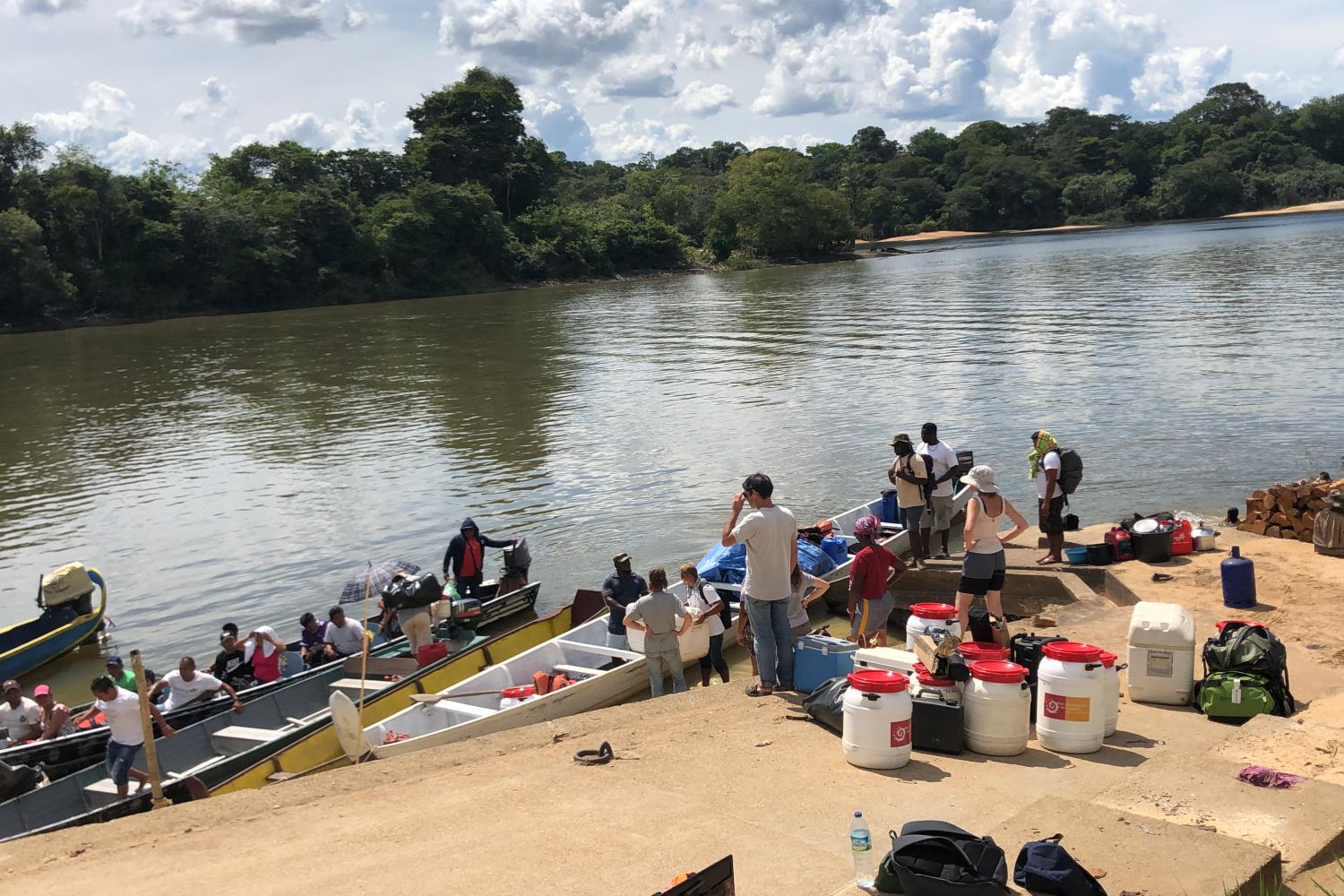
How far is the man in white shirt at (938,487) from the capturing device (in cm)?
1545

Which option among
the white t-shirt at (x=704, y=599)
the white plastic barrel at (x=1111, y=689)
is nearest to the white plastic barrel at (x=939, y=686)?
the white plastic barrel at (x=1111, y=689)

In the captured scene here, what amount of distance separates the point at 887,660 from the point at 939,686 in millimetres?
713

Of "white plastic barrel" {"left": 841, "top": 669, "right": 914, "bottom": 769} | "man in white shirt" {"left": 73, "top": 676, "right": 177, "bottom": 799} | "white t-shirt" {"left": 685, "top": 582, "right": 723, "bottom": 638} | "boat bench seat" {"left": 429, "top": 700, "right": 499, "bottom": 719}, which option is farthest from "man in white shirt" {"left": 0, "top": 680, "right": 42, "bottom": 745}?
"white plastic barrel" {"left": 841, "top": 669, "right": 914, "bottom": 769}

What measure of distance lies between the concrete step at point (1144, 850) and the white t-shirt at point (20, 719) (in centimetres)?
1049

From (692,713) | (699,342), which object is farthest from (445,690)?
(699,342)

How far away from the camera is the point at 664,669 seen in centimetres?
1177

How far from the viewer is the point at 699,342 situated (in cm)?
4897

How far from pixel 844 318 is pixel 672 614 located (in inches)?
1775

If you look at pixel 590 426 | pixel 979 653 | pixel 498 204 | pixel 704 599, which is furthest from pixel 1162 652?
pixel 498 204

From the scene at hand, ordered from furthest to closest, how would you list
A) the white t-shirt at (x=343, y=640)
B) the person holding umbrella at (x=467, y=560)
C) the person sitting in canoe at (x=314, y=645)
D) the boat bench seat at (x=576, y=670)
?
the person holding umbrella at (x=467, y=560)
the white t-shirt at (x=343, y=640)
the person sitting in canoe at (x=314, y=645)
the boat bench seat at (x=576, y=670)

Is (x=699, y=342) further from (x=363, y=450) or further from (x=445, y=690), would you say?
(x=445, y=690)

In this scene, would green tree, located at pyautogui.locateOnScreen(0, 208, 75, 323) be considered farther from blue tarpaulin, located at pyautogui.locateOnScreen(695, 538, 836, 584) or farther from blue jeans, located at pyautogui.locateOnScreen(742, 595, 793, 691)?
blue jeans, located at pyautogui.locateOnScreen(742, 595, 793, 691)

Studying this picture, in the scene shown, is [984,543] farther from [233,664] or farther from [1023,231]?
[1023,231]

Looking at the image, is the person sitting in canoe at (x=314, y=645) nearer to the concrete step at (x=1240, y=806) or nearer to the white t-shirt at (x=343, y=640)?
the white t-shirt at (x=343, y=640)
